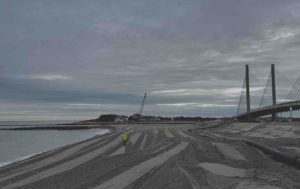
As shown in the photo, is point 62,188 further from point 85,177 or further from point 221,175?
point 221,175

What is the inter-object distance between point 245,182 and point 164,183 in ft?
10.9

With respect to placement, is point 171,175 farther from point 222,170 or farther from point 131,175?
point 222,170

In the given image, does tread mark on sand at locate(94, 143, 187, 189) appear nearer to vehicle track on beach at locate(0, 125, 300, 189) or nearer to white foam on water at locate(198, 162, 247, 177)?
vehicle track on beach at locate(0, 125, 300, 189)

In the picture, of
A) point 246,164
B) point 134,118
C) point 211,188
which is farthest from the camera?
point 134,118

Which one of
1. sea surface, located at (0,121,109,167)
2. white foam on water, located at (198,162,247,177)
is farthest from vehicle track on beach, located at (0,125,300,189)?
sea surface, located at (0,121,109,167)

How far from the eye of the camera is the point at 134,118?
184 meters

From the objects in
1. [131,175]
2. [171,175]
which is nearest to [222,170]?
[171,175]

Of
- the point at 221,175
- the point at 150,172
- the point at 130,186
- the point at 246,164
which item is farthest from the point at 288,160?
the point at 130,186

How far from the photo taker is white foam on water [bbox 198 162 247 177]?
20073 mm

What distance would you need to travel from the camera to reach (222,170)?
21.4 meters

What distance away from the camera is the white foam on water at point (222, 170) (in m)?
20.1

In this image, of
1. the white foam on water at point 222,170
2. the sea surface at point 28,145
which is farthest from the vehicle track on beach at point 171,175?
the sea surface at point 28,145

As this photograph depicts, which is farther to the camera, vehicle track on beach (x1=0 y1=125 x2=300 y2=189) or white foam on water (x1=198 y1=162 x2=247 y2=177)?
white foam on water (x1=198 y1=162 x2=247 y2=177)

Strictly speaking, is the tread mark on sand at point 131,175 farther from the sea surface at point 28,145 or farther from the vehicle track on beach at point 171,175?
the sea surface at point 28,145
